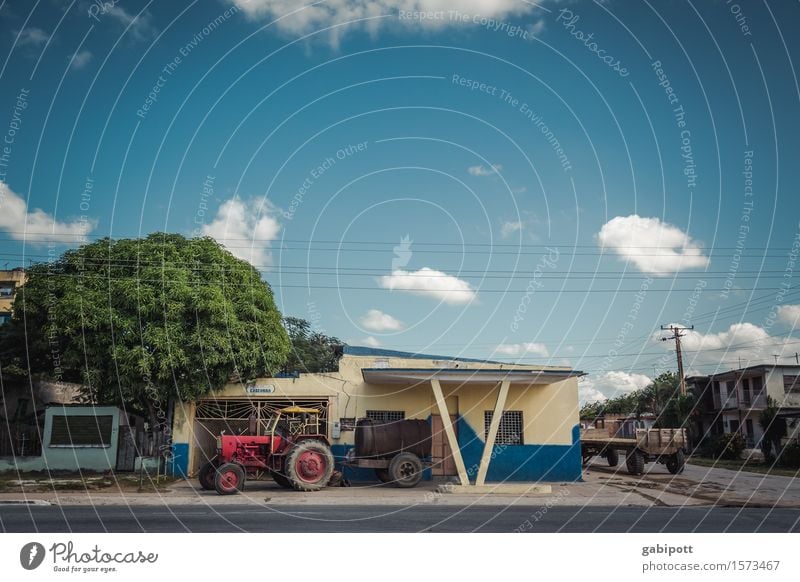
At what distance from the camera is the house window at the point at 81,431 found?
21391mm

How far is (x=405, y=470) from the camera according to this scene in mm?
18719

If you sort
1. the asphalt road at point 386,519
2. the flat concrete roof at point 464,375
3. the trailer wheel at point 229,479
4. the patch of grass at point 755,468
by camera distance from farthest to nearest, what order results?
1. the patch of grass at point 755,468
2. the flat concrete roof at point 464,375
3. the trailer wheel at point 229,479
4. the asphalt road at point 386,519

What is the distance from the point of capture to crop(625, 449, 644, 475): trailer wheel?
23.8 m

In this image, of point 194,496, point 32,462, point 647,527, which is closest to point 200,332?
point 194,496

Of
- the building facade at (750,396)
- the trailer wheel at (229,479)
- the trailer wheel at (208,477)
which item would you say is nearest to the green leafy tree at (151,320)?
the trailer wheel at (208,477)

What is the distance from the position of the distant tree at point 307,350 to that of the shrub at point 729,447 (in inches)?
916

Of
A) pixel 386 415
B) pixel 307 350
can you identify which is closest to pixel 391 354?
pixel 386 415

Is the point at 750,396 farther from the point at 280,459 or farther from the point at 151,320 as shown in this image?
the point at 151,320

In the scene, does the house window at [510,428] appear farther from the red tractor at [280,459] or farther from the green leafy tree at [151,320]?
the green leafy tree at [151,320]

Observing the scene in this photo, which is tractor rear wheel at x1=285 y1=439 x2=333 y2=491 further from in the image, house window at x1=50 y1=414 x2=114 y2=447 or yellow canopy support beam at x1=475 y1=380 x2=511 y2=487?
house window at x1=50 y1=414 x2=114 y2=447

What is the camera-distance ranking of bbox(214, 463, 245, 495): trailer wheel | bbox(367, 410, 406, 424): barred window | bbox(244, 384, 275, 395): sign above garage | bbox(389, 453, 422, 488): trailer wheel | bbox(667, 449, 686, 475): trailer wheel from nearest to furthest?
bbox(214, 463, 245, 495): trailer wheel < bbox(389, 453, 422, 488): trailer wheel < bbox(367, 410, 406, 424): barred window < bbox(244, 384, 275, 395): sign above garage < bbox(667, 449, 686, 475): trailer wheel

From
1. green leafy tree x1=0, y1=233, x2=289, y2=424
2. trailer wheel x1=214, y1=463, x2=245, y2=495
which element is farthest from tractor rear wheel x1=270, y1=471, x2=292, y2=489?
green leafy tree x1=0, y1=233, x2=289, y2=424

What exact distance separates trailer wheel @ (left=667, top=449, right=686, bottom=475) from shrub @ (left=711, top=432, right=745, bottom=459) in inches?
497

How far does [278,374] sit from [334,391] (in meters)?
2.38
